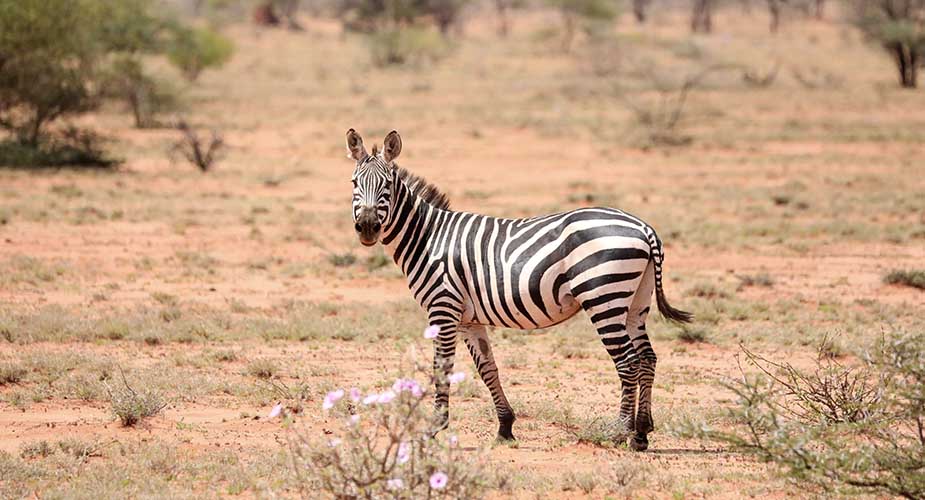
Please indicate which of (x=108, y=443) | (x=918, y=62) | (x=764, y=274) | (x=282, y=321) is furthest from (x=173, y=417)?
(x=918, y=62)

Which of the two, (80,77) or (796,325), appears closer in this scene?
(796,325)

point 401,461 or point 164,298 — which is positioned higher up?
point 401,461

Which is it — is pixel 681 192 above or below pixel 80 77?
below

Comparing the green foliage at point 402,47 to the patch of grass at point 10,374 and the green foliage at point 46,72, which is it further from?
the patch of grass at point 10,374

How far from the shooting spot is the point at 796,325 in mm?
11516

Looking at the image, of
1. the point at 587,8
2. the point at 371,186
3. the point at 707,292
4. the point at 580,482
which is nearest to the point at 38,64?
the point at 707,292

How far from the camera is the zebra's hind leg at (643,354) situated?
7.38 meters

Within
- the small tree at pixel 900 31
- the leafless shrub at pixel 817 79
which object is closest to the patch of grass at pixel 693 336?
the leafless shrub at pixel 817 79

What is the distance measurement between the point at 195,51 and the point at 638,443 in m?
31.1

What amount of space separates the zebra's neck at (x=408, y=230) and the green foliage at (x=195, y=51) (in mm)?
27700

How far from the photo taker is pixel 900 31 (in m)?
36.3

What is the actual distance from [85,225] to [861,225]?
11317 millimetres

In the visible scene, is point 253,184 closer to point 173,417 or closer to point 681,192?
point 681,192

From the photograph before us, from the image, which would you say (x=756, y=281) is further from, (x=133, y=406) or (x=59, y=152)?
(x=59, y=152)
